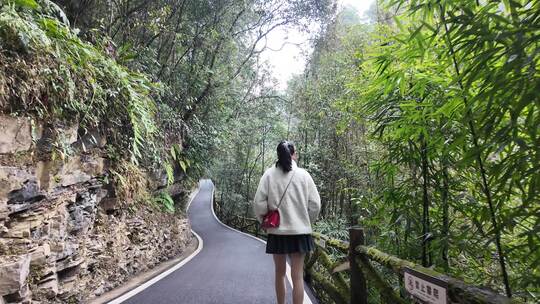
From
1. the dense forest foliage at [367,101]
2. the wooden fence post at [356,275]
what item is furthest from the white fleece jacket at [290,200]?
the dense forest foliage at [367,101]

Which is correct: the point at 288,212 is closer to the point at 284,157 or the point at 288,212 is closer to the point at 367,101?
the point at 284,157

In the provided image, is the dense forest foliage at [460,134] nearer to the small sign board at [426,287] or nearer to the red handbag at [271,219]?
the small sign board at [426,287]

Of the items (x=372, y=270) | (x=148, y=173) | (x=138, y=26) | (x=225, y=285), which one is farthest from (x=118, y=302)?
(x=138, y=26)

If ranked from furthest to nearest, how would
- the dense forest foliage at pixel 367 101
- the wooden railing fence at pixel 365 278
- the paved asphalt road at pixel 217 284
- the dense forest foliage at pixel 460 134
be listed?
the paved asphalt road at pixel 217 284 → the wooden railing fence at pixel 365 278 → the dense forest foliage at pixel 367 101 → the dense forest foliage at pixel 460 134

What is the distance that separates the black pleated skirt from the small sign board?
1.24m

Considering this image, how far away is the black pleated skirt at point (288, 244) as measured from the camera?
3317 millimetres

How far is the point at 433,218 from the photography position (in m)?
3.23

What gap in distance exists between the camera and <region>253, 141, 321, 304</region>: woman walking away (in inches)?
131

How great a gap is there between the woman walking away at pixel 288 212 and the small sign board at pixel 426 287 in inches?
50.4

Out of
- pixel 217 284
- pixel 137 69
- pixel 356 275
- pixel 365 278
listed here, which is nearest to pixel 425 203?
pixel 365 278

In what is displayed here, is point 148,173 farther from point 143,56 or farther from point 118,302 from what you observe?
point 118,302

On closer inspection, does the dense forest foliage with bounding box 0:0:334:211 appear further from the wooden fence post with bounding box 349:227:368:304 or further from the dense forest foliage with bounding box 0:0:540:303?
the wooden fence post with bounding box 349:227:368:304

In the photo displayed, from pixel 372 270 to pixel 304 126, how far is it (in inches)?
458

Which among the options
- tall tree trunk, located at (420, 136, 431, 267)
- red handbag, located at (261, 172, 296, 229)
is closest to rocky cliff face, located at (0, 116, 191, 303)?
red handbag, located at (261, 172, 296, 229)
